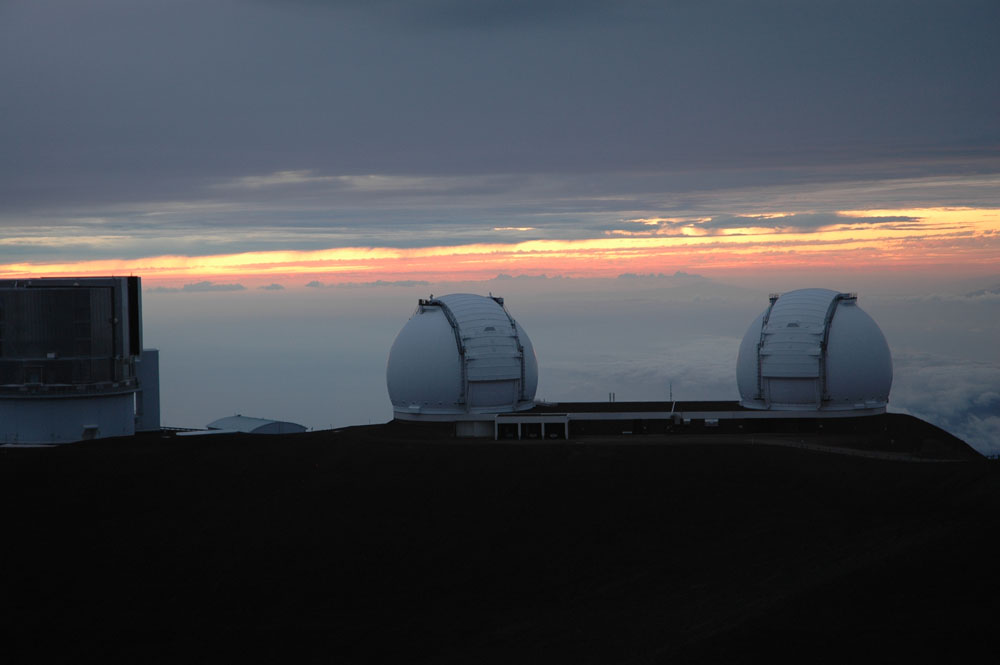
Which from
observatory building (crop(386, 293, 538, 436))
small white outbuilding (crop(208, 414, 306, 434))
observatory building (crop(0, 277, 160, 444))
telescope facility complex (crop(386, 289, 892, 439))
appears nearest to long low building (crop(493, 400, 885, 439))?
telescope facility complex (crop(386, 289, 892, 439))

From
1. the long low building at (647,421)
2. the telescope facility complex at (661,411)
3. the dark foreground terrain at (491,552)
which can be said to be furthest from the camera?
the telescope facility complex at (661,411)

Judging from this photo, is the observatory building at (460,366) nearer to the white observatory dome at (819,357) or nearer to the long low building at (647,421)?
the long low building at (647,421)

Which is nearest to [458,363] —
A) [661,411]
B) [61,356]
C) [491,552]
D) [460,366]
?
[460,366]

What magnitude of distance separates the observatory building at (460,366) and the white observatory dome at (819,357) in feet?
34.3

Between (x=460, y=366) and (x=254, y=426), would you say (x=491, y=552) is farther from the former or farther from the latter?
(x=254, y=426)

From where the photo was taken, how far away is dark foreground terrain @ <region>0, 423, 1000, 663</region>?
72.3ft

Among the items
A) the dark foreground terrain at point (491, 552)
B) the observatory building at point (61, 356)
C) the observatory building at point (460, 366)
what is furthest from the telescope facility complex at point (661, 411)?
the observatory building at point (61, 356)

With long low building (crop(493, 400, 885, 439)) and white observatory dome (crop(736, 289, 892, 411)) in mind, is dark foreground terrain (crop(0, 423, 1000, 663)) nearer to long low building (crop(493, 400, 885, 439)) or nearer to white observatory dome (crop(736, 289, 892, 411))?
long low building (crop(493, 400, 885, 439))

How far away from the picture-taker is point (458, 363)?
4506 centimetres

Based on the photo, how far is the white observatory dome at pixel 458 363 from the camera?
148ft

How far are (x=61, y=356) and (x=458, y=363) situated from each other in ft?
52.8

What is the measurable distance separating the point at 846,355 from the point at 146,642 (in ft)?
104

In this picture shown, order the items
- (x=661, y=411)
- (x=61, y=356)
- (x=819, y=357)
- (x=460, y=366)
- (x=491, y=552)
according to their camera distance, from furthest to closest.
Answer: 1. (x=661, y=411)
2. (x=819, y=357)
3. (x=460, y=366)
4. (x=61, y=356)
5. (x=491, y=552)

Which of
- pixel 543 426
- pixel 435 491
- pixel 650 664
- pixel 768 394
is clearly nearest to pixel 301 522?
pixel 435 491
